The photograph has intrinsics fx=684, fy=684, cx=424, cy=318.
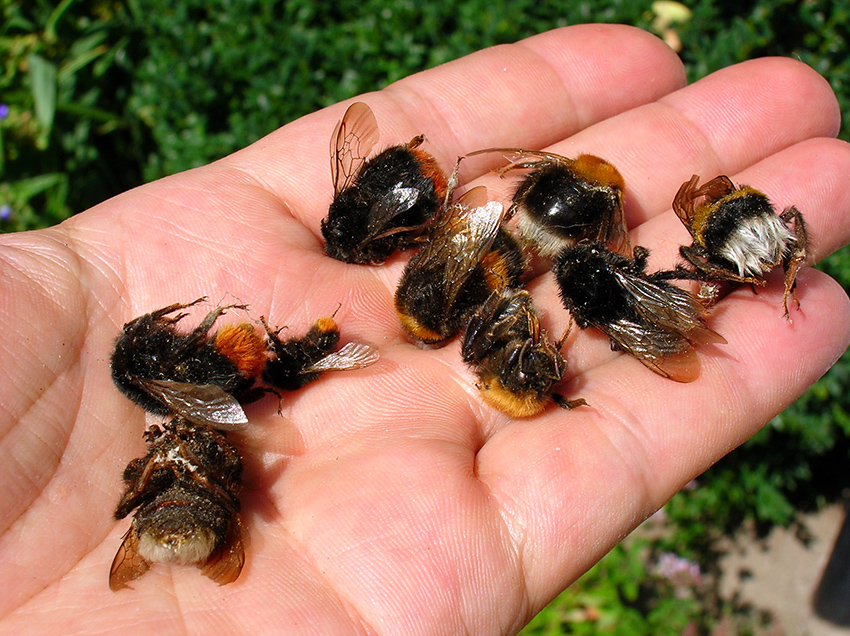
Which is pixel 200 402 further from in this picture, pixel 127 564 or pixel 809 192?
pixel 809 192

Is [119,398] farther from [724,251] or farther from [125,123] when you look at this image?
[125,123]

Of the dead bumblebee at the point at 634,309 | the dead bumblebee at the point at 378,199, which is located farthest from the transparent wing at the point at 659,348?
the dead bumblebee at the point at 378,199

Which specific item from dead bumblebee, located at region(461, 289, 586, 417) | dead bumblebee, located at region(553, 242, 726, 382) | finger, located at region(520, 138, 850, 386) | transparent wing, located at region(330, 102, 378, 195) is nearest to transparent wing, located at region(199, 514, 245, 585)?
dead bumblebee, located at region(461, 289, 586, 417)

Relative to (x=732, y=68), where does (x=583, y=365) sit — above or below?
below

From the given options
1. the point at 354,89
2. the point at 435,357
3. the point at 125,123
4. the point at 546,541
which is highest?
the point at 354,89

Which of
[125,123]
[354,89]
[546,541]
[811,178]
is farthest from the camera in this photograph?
[125,123]

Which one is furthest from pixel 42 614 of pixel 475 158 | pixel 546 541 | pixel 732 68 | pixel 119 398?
pixel 732 68

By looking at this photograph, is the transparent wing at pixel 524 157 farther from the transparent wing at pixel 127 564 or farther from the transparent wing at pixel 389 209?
the transparent wing at pixel 127 564
